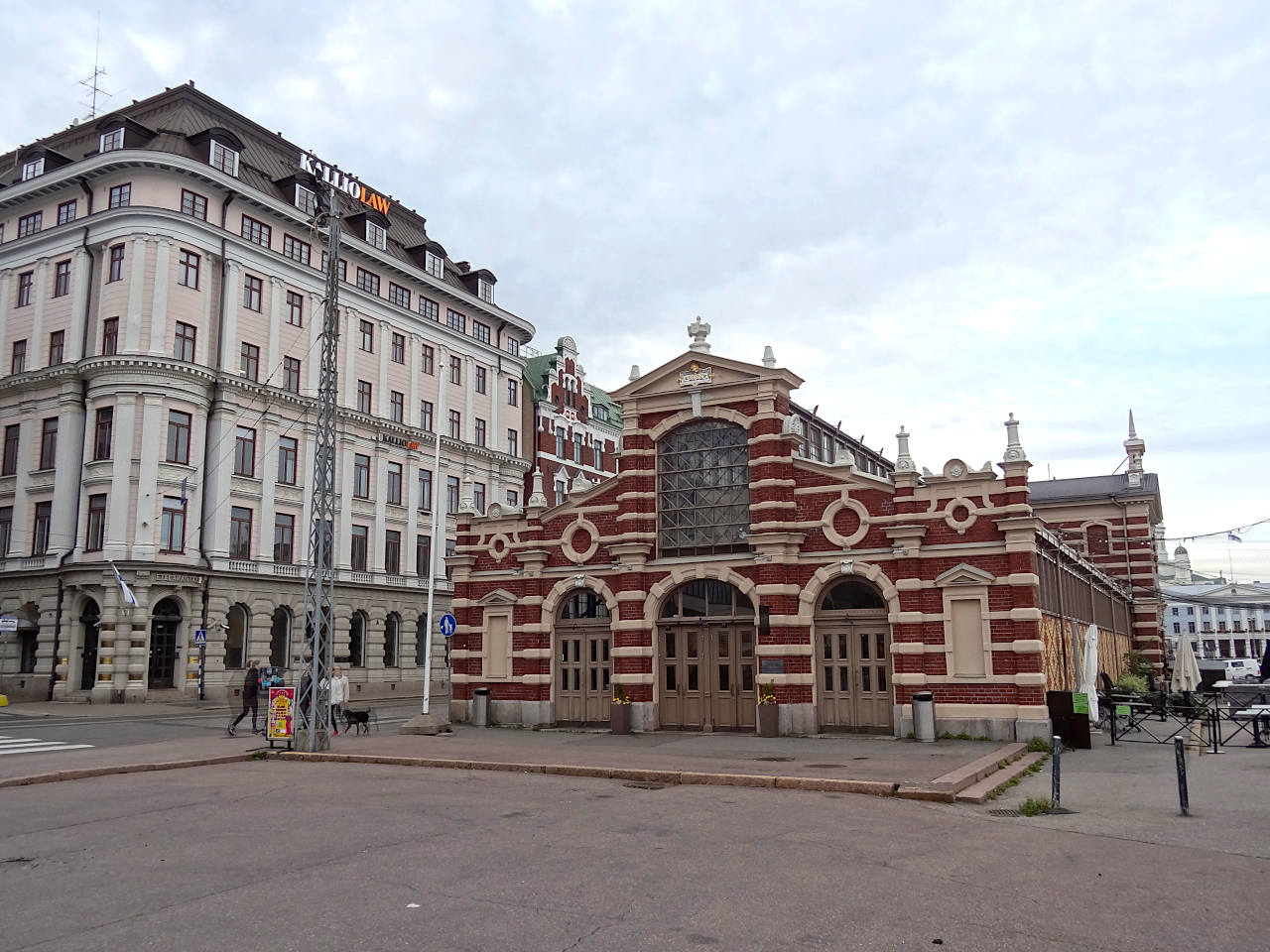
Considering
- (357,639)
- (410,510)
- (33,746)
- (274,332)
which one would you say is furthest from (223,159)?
(33,746)

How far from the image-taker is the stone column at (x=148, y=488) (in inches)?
1533

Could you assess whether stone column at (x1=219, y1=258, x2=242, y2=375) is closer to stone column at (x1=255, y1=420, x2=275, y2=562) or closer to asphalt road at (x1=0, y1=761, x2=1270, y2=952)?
stone column at (x1=255, y1=420, x2=275, y2=562)

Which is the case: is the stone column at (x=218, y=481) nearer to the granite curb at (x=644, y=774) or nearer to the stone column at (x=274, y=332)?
the stone column at (x=274, y=332)

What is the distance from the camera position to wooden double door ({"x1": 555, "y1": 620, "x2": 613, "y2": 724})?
24.9 m

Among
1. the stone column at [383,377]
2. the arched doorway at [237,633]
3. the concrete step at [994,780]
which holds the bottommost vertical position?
the concrete step at [994,780]

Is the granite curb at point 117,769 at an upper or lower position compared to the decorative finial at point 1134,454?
lower

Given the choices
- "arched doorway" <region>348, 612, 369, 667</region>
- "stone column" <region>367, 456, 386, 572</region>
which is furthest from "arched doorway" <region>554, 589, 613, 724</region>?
"stone column" <region>367, 456, 386, 572</region>

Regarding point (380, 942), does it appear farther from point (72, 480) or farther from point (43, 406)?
point (43, 406)

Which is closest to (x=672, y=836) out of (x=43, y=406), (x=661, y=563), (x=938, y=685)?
(x=938, y=685)

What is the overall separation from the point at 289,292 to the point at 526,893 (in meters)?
43.7

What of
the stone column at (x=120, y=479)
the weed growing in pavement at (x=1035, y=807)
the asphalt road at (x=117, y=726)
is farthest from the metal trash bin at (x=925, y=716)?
the stone column at (x=120, y=479)

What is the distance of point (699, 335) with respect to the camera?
25.2m

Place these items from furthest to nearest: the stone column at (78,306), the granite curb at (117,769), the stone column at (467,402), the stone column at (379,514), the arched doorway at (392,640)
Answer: the stone column at (467,402), the arched doorway at (392,640), the stone column at (379,514), the stone column at (78,306), the granite curb at (117,769)

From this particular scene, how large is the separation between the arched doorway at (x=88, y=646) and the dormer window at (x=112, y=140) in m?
19.2
